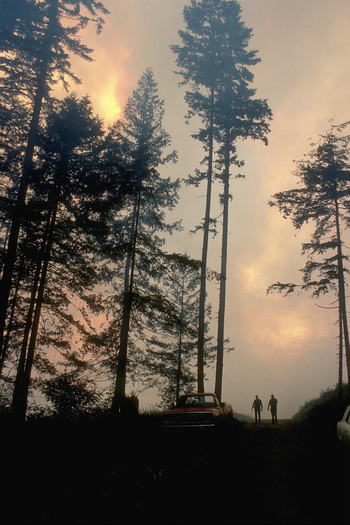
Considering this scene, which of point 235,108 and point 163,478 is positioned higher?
point 235,108

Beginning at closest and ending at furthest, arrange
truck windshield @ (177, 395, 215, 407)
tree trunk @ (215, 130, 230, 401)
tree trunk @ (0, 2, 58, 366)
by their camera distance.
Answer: truck windshield @ (177, 395, 215, 407)
tree trunk @ (0, 2, 58, 366)
tree trunk @ (215, 130, 230, 401)

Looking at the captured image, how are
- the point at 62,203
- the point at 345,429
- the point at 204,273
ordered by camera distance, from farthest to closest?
1. the point at 204,273
2. the point at 62,203
3. the point at 345,429

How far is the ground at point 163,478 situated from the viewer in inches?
206

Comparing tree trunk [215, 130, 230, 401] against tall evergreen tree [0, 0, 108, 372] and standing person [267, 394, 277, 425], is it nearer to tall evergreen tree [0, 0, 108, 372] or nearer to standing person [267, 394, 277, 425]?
standing person [267, 394, 277, 425]

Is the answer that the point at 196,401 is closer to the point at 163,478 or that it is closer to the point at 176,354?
the point at 163,478

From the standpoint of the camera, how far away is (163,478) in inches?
261

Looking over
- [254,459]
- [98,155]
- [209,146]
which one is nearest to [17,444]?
[254,459]

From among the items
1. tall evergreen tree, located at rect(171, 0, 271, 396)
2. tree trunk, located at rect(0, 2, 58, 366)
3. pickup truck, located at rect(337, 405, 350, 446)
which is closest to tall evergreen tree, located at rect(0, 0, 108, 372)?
tree trunk, located at rect(0, 2, 58, 366)

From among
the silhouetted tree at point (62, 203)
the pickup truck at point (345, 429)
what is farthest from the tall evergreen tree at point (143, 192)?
the pickup truck at point (345, 429)

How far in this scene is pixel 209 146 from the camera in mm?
20234

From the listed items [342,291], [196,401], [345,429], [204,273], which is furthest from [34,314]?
[342,291]

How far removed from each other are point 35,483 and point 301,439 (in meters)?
9.18

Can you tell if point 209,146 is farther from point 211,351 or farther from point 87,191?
point 211,351

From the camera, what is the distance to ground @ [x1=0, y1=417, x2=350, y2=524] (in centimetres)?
522
